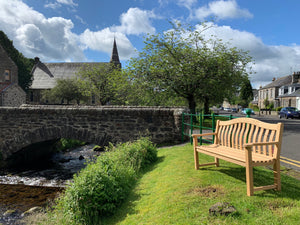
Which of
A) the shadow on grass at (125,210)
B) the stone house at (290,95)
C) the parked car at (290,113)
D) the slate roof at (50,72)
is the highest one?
the slate roof at (50,72)

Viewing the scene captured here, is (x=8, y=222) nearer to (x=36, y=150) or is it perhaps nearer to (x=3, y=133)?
(x=3, y=133)

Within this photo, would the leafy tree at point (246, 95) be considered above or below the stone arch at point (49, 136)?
above

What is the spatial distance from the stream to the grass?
2.42m

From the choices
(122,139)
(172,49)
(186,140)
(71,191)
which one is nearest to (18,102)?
(172,49)

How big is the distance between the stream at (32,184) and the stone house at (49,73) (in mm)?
39671

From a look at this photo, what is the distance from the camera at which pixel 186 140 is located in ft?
33.0

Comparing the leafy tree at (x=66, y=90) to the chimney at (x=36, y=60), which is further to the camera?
the chimney at (x=36, y=60)

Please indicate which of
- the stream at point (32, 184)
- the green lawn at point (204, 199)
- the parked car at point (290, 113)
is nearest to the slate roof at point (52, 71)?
the parked car at point (290, 113)

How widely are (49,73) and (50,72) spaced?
1.98 feet

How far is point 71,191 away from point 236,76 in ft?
54.2

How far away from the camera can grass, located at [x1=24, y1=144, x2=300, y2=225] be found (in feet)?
10.5

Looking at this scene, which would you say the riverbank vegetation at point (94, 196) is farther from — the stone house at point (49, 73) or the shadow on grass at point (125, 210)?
the stone house at point (49, 73)

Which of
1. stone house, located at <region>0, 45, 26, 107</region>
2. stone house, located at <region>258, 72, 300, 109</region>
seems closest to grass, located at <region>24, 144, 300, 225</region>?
stone house, located at <region>0, 45, 26, 107</region>

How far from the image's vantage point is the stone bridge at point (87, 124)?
9.98 metres
